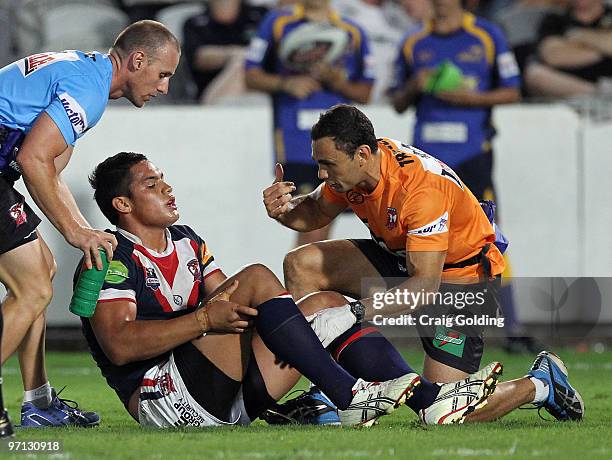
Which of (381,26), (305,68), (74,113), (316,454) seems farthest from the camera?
(381,26)

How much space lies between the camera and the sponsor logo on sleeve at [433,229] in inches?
235

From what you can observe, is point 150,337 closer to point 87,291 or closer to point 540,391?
point 87,291

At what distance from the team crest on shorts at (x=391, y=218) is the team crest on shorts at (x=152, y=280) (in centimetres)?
120

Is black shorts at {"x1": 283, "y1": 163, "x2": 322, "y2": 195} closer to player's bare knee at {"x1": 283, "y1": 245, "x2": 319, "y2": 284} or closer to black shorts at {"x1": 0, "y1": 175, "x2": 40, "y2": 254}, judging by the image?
player's bare knee at {"x1": 283, "y1": 245, "x2": 319, "y2": 284}

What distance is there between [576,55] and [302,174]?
3.52 metres

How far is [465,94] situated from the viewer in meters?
10.1

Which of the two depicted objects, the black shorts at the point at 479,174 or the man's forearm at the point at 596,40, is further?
the man's forearm at the point at 596,40

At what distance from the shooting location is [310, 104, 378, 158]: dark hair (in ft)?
19.7

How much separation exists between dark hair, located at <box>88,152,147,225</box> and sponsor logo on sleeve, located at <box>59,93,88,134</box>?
58 centimetres

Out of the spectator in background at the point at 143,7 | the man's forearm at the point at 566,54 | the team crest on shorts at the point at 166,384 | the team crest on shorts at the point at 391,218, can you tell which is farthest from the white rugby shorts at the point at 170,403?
the spectator in background at the point at 143,7

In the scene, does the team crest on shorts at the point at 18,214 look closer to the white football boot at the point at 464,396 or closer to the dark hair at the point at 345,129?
the dark hair at the point at 345,129

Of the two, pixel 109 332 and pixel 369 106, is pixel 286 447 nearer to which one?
pixel 109 332

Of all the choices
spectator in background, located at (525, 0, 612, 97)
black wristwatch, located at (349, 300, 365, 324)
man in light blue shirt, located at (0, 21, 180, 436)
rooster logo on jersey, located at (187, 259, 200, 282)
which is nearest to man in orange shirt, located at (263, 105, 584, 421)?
black wristwatch, located at (349, 300, 365, 324)

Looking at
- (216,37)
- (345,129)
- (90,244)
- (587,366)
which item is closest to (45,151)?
(90,244)
